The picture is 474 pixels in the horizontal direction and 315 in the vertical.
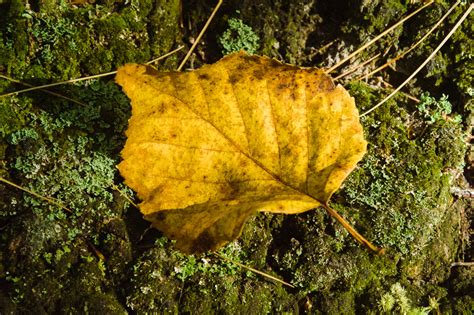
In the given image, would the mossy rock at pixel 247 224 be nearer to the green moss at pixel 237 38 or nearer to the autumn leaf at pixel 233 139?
the green moss at pixel 237 38

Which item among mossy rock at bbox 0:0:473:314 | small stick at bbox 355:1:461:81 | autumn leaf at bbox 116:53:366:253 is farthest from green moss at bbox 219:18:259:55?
small stick at bbox 355:1:461:81

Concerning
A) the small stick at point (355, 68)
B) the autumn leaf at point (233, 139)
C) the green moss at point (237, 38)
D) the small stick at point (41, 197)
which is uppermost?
the green moss at point (237, 38)

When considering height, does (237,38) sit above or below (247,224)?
above

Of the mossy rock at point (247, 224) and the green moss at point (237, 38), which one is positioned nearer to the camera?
the mossy rock at point (247, 224)

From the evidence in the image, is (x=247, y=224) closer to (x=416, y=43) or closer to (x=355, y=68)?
(x=355, y=68)

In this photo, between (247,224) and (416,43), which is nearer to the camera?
(247,224)

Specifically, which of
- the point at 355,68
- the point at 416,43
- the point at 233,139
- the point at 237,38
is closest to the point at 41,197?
the point at 233,139

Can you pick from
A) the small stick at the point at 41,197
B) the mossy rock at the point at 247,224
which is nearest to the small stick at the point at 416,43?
the mossy rock at the point at 247,224

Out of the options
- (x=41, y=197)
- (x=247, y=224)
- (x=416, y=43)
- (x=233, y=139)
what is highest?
(x=416, y=43)

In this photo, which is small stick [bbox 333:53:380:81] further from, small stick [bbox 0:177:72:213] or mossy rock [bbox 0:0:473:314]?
small stick [bbox 0:177:72:213]

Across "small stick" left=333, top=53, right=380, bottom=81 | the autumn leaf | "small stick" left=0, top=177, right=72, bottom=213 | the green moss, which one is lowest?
"small stick" left=0, top=177, right=72, bottom=213
